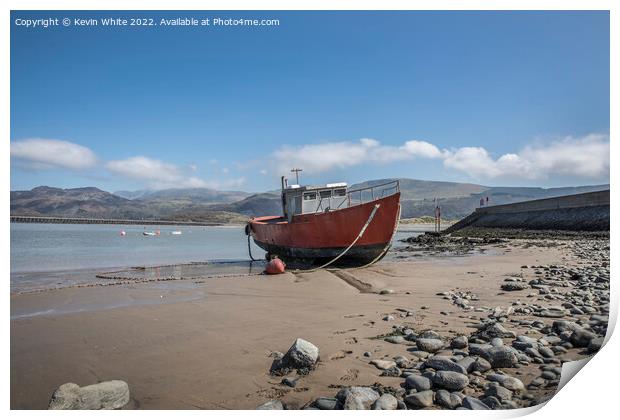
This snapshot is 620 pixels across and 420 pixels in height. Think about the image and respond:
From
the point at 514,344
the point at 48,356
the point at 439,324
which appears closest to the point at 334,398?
the point at 514,344

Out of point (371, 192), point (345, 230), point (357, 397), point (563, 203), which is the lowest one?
point (357, 397)

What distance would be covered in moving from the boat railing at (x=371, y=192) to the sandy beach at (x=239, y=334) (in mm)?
4671

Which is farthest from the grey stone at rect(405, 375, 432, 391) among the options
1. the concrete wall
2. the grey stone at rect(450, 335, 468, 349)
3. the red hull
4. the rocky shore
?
the concrete wall

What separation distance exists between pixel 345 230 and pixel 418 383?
10035mm

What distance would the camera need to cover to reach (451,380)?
9.29 feet

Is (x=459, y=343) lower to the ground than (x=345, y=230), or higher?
lower

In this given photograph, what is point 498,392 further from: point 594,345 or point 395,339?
point 594,345

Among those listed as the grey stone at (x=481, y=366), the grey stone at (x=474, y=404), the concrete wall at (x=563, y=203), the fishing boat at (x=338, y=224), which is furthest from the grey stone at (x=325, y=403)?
the concrete wall at (x=563, y=203)

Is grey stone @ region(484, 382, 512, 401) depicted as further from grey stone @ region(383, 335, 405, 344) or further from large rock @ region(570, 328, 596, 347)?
large rock @ region(570, 328, 596, 347)

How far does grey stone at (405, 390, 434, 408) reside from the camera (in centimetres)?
264

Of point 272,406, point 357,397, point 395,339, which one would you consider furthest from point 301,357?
point 395,339

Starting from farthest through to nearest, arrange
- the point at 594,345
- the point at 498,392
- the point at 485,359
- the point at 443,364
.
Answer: the point at 594,345, the point at 485,359, the point at 443,364, the point at 498,392

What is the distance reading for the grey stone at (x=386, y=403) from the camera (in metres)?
2.60
